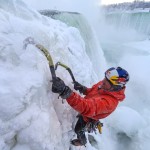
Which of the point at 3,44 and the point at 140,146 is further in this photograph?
the point at 140,146

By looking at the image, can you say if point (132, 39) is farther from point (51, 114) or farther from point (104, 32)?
point (51, 114)

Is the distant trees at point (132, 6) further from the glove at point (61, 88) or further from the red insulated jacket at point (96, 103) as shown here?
the glove at point (61, 88)

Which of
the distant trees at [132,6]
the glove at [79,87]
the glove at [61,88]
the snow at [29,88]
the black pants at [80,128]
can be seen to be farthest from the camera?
the distant trees at [132,6]

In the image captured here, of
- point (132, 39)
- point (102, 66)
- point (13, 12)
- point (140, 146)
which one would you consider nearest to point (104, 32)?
point (132, 39)

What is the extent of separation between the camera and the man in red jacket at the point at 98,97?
245cm

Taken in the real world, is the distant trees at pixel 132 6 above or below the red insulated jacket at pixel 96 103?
below

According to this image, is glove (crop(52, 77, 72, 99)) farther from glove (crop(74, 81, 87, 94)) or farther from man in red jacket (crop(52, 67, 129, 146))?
glove (crop(74, 81, 87, 94))

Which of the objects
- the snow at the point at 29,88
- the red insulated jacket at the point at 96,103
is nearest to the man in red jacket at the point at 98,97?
the red insulated jacket at the point at 96,103

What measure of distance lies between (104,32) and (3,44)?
25442mm

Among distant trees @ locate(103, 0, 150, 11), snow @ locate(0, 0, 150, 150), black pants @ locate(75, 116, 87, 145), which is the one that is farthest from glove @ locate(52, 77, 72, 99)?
distant trees @ locate(103, 0, 150, 11)

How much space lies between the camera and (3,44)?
2350 mm

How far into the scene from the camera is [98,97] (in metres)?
2.73

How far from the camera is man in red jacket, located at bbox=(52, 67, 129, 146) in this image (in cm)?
245

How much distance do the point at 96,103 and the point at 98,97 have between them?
0.46ft
